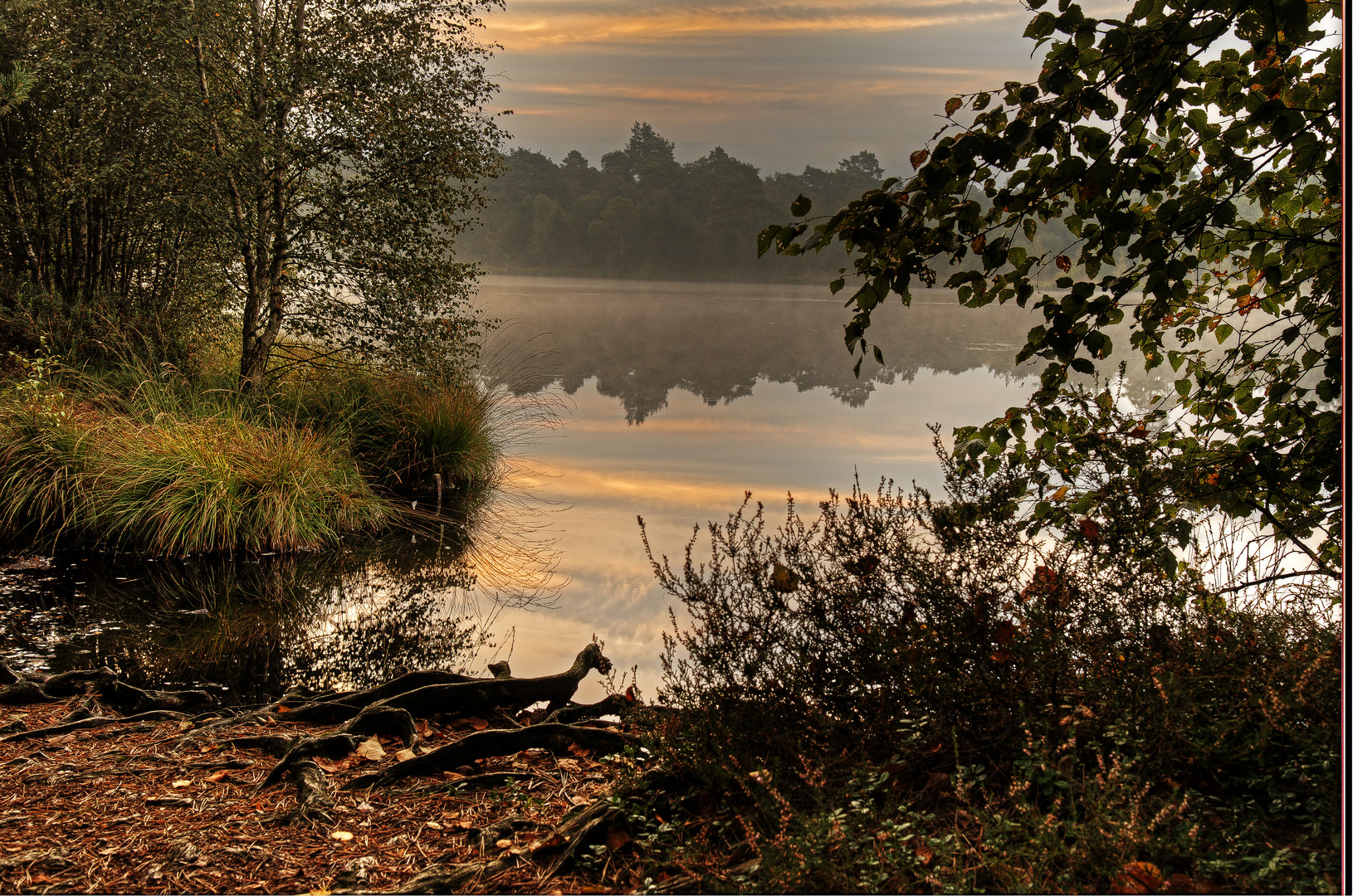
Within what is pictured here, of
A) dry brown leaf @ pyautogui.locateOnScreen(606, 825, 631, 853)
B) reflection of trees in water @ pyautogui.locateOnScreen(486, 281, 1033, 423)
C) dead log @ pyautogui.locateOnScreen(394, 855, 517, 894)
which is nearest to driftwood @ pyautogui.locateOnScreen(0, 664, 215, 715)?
dead log @ pyautogui.locateOnScreen(394, 855, 517, 894)

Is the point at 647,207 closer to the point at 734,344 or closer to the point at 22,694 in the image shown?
the point at 734,344

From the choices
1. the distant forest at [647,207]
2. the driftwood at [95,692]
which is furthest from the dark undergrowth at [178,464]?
the distant forest at [647,207]

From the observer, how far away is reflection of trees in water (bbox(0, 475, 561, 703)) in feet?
15.8

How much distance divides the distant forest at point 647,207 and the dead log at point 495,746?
24015 millimetres

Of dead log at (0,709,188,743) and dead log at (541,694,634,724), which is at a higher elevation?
dead log at (0,709,188,743)

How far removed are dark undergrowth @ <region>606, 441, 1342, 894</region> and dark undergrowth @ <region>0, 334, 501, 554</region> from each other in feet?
17.0

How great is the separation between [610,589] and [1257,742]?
15.3 feet

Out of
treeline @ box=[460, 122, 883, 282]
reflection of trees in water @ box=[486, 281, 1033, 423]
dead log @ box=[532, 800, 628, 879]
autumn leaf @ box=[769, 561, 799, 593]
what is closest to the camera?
dead log @ box=[532, 800, 628, 879]

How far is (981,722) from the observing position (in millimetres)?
2672

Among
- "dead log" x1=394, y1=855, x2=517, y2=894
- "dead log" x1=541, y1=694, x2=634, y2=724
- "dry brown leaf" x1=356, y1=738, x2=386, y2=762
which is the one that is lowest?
"dead log" x1=541, y1=694, x2=634, y2=724

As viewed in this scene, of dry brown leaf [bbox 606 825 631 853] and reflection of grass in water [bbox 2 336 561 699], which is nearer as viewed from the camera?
dry brown leaf [bbox 606 825 631 853]

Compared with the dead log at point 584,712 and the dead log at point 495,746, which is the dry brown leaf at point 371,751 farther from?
the dead log at point 584,712

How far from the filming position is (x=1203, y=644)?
8.92ft

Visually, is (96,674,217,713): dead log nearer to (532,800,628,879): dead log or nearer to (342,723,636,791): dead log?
(342,723,636,791): dead log
